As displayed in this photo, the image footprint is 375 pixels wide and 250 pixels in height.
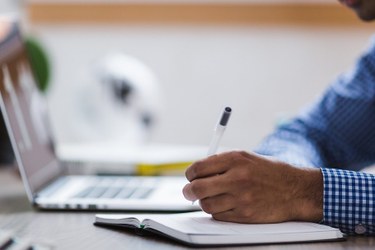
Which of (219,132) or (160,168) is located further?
(160,168)

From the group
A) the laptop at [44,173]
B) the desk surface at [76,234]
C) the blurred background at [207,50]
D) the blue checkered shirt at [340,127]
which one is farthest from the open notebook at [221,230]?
the blurred background at [207,50]

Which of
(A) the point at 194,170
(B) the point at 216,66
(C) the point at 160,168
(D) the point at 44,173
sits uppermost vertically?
(A) the point at 194,170

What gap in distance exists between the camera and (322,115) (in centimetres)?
170

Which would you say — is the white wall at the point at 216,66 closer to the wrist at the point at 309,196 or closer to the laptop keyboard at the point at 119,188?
the laptop keyboard at the point at 119,188

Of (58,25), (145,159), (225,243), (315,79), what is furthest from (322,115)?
(58,25)

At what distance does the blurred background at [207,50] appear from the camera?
2.78m

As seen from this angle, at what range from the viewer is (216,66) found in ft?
9.33

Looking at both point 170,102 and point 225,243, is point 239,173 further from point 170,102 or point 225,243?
point 170,102

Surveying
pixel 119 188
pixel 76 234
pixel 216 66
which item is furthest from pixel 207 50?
pixel 76 234

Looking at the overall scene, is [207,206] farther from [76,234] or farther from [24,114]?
[24,114]

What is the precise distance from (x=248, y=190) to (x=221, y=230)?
9 centimetres

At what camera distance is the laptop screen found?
124 centimetres

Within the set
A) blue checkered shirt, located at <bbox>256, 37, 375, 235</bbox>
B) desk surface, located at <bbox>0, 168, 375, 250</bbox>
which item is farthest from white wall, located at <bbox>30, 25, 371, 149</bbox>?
desk surface, located at <bbox>0, 168, 375, 250</bbox>

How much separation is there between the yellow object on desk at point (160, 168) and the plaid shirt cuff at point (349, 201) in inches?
24.0
